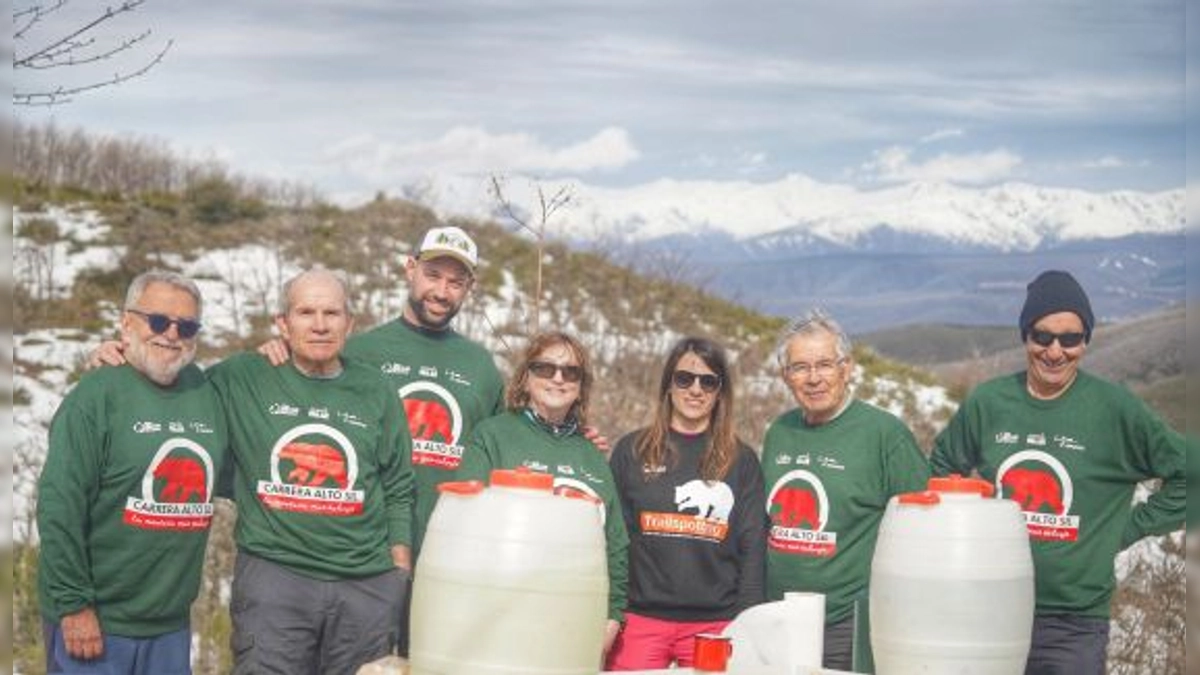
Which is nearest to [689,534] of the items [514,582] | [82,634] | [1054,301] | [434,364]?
[434,364]

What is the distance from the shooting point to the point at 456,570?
3.94 m

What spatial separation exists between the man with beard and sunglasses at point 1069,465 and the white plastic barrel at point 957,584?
45.8 inches

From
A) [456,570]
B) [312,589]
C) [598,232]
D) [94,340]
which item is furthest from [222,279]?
[456,570]

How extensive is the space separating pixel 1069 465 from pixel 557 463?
181 centimetres

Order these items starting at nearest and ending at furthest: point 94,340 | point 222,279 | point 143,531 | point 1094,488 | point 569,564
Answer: point 569,564, point 143,531, point 1094,488, point 94,340, point 222,279

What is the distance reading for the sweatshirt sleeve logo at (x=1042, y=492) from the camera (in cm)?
564

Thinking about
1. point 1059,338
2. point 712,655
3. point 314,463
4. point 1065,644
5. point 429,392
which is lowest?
point 1065,644

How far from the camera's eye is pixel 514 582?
152 inches

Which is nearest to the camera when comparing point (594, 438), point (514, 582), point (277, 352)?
point (514, 582)

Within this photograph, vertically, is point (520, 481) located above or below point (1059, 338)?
below

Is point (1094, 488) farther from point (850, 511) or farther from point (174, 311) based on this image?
point (174, 311)

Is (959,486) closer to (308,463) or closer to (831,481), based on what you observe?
(831,481)

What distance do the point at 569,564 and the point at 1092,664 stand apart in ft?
8.78

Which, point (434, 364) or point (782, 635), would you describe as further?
point (434, 364)
